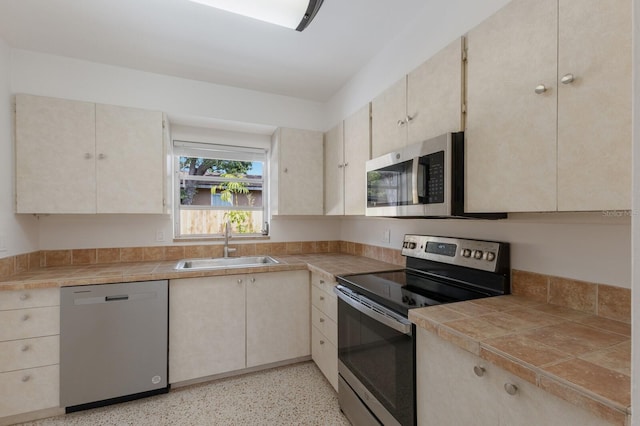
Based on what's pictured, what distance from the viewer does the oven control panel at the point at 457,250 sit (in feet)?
4.64

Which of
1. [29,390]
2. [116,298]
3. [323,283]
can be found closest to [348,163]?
[323,283]

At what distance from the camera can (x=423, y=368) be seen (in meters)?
1.15

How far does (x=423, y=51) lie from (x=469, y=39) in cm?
46

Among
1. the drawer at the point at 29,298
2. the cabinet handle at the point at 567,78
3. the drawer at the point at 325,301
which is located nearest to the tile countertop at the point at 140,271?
the drawer at the point at 29,298

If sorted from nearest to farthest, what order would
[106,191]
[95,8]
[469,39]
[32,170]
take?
[469,39]
[95,8]
[32,170]
[106,191]

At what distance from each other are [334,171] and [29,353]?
2.45 meters

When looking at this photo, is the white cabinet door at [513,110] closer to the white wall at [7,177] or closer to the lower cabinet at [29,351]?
the lower cabinet at [29,351]

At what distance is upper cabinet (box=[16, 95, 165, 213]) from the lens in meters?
1.99

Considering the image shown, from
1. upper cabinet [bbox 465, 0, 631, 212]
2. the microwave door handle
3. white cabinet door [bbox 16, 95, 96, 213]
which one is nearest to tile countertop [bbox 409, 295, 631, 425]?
upper cabinet [bbox 465, 0, 631, 212]

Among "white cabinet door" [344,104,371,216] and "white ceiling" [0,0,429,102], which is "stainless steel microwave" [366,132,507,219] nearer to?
"white cabinet door" [344,104,371,216]

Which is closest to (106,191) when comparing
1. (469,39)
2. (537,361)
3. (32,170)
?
(32,170)

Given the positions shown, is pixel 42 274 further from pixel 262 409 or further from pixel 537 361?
pixel 537 361

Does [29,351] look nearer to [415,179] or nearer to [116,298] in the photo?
[116,298]

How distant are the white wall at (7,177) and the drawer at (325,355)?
221 centimetres
